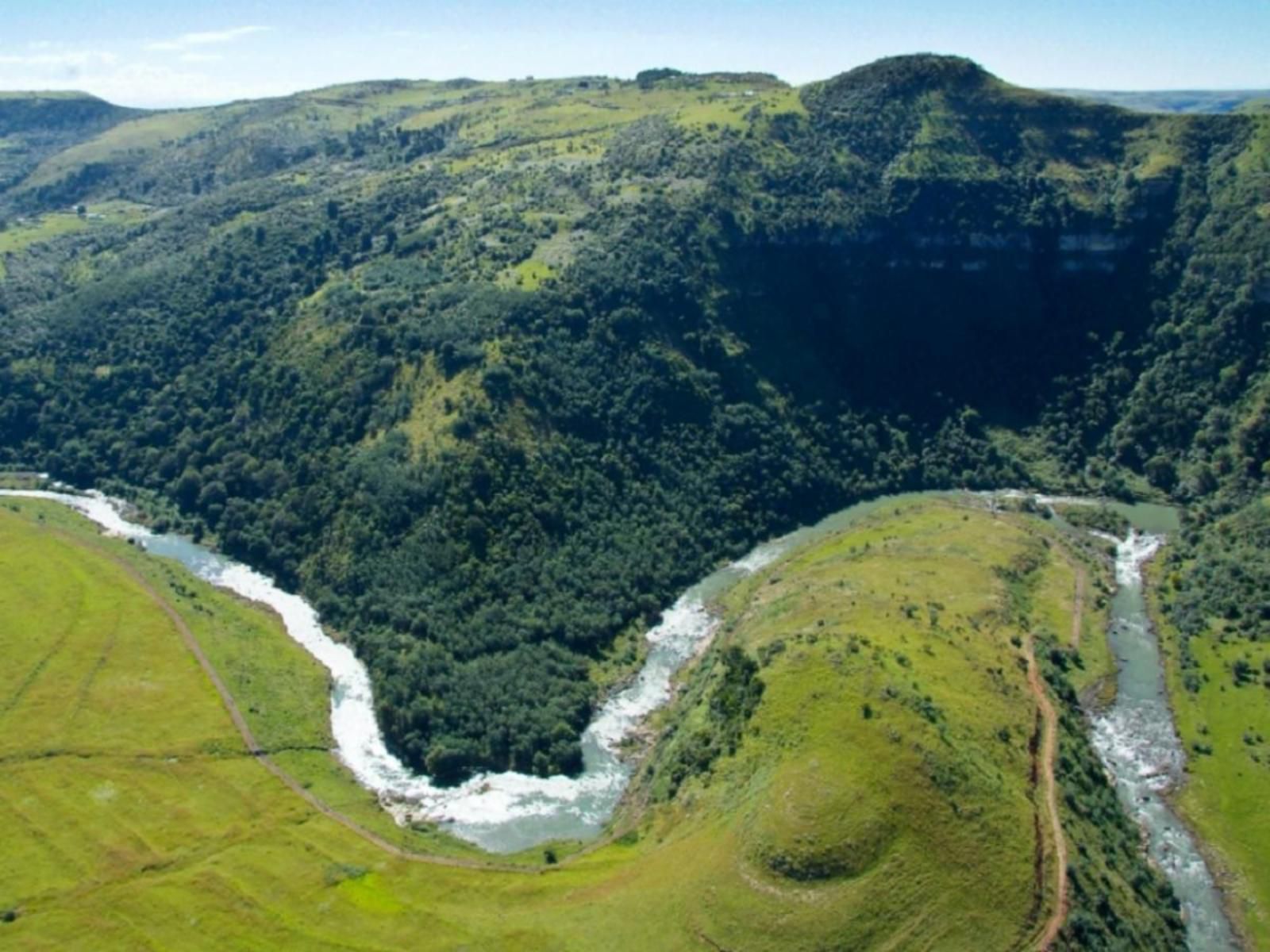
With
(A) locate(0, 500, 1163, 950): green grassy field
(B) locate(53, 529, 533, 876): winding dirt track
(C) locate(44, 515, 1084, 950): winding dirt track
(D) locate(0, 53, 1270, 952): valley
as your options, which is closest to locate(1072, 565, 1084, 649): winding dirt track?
(C) locate(44, 515, 1084, 950): winding dirt track

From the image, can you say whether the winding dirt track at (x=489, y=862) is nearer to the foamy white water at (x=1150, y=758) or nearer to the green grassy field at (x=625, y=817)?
the green grassy field at (x=625, y=817)

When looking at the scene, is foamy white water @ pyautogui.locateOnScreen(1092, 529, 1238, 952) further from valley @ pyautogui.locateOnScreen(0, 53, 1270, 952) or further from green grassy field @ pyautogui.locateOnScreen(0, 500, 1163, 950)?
green grassy field @ pyautogui.locateOnScreen(0, 500, 1163, 950)

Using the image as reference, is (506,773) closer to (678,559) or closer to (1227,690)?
(678,559)

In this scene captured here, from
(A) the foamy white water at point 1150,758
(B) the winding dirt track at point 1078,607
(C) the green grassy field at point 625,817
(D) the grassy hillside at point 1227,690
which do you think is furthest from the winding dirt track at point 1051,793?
(D) the grassy hillside at point 1227,690

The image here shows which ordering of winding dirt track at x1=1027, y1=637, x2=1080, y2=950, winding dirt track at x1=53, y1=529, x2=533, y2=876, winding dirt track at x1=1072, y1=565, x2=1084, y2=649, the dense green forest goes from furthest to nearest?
the dense green forest → winding dirt track at x1=1072, y1=565, x2=1084, y2=649 → winding dirt track at x1=53, y1=529, x2=533, y2=876 → winding dirt track at x1=1027, y1=637, x2=1080, y2=950

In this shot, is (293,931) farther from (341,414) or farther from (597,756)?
(341,414)
